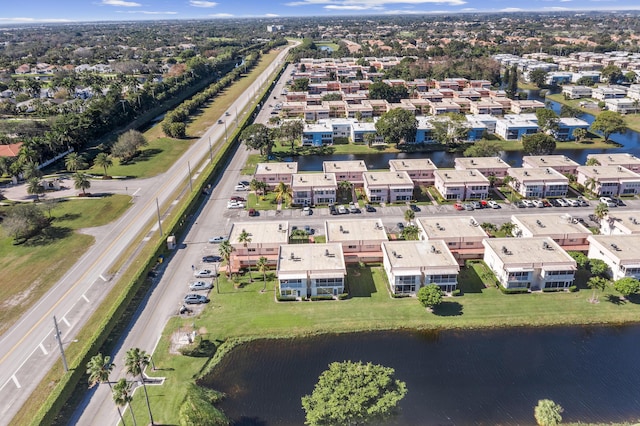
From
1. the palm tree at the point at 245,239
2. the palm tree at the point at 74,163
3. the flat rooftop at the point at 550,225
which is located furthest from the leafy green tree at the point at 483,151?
the palm tree at the point at 74,163

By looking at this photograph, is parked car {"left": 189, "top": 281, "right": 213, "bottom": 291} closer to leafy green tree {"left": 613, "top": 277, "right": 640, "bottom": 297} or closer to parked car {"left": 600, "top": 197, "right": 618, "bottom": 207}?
leafy green tree {"left": 613, "top": 277, "right": 640, "bottom": 297}

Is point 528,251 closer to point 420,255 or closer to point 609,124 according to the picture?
point 420,255

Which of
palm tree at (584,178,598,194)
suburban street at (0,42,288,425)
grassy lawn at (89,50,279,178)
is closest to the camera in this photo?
suburban street at (0,42,288,425)

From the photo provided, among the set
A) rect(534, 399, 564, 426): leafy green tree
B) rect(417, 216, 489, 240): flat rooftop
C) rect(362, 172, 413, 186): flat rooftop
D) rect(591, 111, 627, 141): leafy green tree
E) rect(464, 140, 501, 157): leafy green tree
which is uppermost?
rect(591, 111, 627, 141): leafy green tree

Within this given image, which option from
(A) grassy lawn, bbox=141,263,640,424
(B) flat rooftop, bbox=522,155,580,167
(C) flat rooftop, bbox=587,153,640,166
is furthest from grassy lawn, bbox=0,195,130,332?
(C) flat rooftop, bbox=587,153,640,166

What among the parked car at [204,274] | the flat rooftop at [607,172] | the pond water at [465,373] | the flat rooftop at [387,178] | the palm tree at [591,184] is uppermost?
the flat rooftop at [607,172]

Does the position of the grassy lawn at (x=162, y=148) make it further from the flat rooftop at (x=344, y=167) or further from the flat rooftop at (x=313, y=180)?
the flat rooftop at (x=344, y=167)

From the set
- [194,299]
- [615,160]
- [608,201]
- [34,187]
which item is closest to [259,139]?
[34,187]
